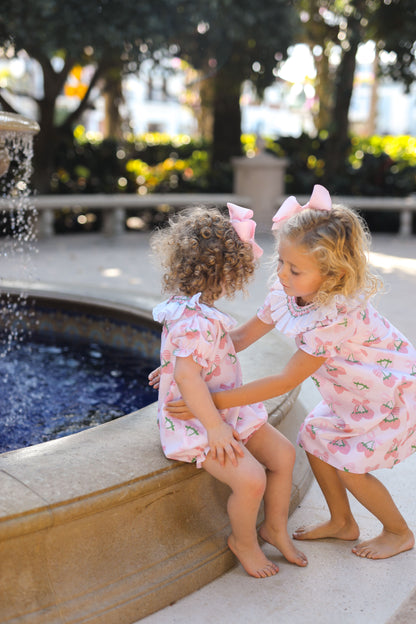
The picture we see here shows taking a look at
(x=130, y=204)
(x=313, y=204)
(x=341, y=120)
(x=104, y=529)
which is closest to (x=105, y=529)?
(x=104, y=529)

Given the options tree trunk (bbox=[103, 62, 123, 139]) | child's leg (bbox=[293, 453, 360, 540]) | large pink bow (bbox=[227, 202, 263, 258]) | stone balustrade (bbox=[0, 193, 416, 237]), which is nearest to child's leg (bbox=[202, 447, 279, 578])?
child's leg (bbox=[293, 453, 360, 540])

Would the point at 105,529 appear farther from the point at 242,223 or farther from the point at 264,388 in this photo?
the point at 242,223

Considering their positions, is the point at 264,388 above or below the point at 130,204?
above

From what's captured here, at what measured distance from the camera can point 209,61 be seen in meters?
10.4

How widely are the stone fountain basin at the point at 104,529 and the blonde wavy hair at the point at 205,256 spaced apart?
1.64 feet

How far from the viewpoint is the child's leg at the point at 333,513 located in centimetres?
239

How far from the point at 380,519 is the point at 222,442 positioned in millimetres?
652

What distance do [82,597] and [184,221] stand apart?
42.5 inches

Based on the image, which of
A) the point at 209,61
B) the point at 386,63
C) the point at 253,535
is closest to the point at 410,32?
the point at 386,63

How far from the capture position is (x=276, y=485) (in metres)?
2.28

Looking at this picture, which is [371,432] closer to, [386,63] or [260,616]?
[260,616]

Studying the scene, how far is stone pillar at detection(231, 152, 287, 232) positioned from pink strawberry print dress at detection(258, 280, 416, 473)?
874 cm

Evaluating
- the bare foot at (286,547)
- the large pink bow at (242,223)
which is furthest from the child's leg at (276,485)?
the large pink bow at (242,223)

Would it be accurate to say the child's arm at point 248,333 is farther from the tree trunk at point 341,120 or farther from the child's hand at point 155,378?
the tree trunk at point 341,120
